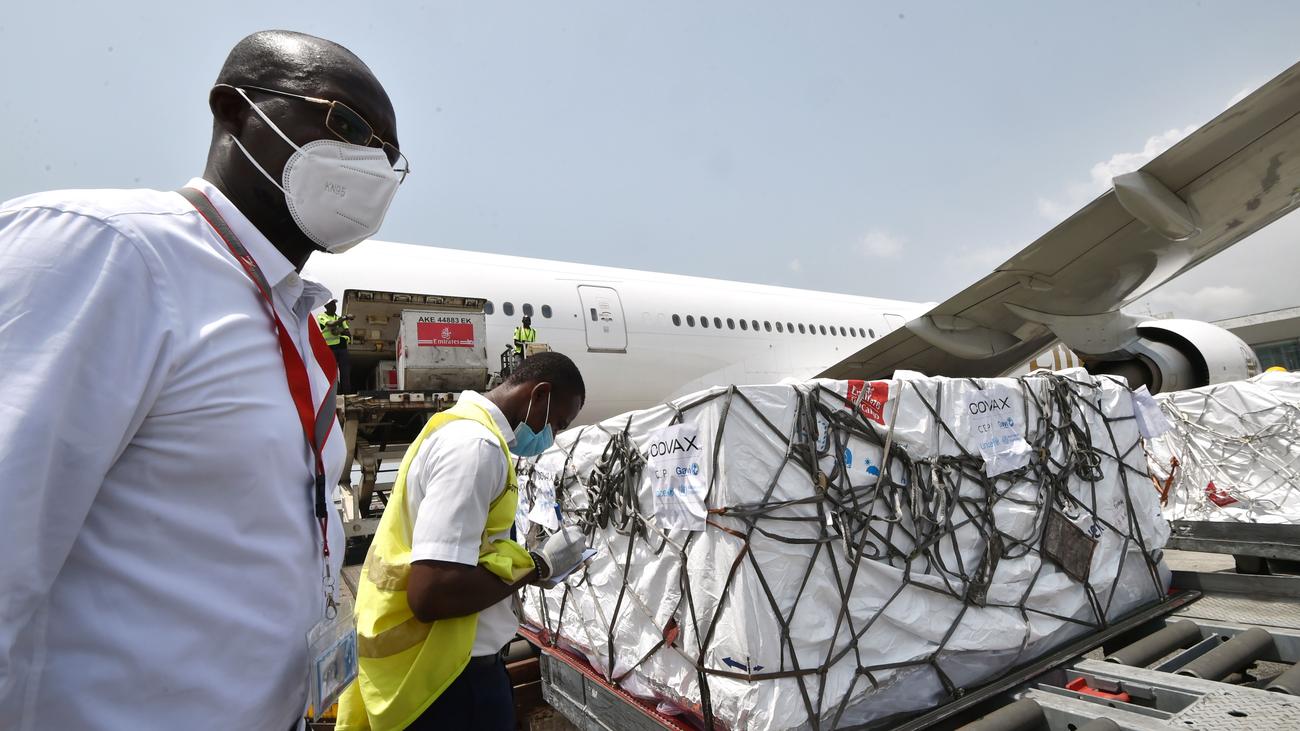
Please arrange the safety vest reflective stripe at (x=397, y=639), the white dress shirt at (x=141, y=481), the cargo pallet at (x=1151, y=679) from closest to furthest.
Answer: the white dress shirt at (x=141, y=481) → the safety vest reflective stripe at (x=397, y=639) → the cargo pallet at (x=1151, y=679)

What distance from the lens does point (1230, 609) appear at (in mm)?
3637

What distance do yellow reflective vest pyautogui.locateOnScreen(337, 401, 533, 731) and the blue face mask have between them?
1.60ft

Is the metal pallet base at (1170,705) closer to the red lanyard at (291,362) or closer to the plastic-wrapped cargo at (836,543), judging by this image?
the plastic-wrapped cargo at (836,543)

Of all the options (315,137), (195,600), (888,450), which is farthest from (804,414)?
(195,600)

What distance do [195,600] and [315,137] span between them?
2.84 ft

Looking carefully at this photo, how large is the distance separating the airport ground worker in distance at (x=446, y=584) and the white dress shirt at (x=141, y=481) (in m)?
0.82

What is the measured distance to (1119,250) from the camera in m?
6.80

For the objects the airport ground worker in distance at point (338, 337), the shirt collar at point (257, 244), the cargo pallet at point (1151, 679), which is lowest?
the cargo pallet at point (1151, 679)

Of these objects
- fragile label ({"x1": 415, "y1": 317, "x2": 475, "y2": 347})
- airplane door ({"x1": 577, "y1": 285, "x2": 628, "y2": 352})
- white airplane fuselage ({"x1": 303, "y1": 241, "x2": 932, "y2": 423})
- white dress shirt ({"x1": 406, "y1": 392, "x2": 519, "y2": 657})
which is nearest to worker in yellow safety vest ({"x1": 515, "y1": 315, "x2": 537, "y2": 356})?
white airplane fuselage ({"x1": 303, "y1": 241, "x2": 932, "y2": 423})

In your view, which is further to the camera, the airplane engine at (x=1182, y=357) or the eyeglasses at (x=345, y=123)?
the airplane engine at (x=1182, y=357)

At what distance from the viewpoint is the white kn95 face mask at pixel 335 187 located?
1295 mm

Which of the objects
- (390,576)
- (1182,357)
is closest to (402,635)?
(390,576)

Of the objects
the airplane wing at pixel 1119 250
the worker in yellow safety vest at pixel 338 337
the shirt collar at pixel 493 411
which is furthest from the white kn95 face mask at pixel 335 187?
the airplane wing at pixel 1119 250

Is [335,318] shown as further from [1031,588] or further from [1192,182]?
[1192,182]
